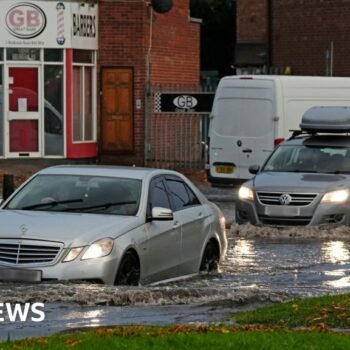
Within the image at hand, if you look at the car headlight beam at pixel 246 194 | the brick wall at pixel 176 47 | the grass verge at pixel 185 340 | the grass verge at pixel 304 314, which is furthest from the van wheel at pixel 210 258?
the brick wall at pixel 176 47

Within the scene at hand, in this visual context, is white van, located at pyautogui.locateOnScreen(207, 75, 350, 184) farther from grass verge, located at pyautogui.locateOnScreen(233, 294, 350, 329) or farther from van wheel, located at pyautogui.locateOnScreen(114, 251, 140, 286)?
grass verge, located at pyautogui.locateOnScreen(233, 294, 350, 329)

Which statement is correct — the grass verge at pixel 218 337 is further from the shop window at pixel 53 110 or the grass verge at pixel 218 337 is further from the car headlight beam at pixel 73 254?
the shop window at pixel 53 110

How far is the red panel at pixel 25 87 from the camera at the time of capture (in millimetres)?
33125

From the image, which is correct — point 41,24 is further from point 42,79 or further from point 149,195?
point 149,195

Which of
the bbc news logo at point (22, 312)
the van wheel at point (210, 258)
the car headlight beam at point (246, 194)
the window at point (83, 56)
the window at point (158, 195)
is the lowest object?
the van wheel at point (210, 258)

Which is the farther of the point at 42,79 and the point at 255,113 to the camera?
the point at 42,79

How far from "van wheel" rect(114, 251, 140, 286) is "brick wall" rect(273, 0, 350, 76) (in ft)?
92.4

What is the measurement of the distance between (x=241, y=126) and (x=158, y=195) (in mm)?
12830

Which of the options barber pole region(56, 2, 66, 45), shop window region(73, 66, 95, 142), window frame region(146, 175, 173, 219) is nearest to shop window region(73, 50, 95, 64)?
shop window region(73, 66, 95, 142)

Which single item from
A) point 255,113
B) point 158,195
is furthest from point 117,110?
point 158,195

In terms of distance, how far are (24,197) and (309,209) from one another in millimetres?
7175

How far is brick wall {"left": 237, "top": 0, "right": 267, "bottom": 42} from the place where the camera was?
45.1 meters

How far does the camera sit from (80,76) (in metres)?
34.4

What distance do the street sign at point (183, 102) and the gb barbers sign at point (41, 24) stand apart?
2574mm
